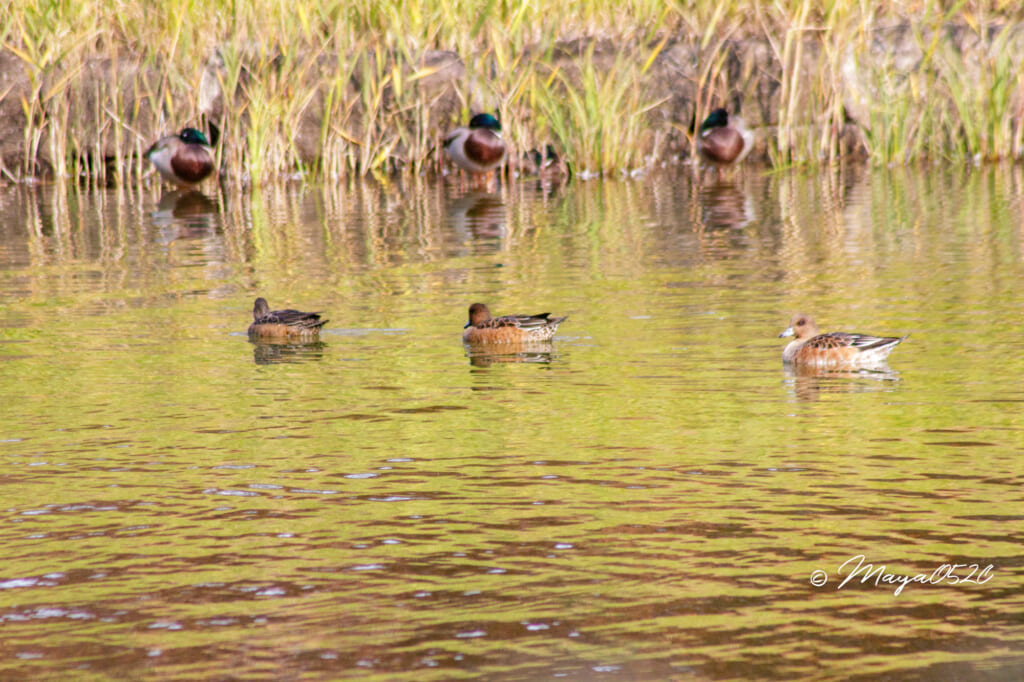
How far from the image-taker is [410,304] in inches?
401

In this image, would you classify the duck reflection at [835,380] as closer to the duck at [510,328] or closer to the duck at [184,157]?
the duck at [510,328]

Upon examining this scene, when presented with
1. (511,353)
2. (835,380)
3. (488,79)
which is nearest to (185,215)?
(488,79)

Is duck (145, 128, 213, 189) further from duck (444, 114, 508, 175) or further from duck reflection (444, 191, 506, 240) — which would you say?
duck reflection (444, 191, 506, 240)

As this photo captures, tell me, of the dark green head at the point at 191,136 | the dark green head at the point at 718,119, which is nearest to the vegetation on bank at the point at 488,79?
the dark green head at the point at 191,136

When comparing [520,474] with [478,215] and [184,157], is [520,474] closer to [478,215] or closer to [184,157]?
[478,215]

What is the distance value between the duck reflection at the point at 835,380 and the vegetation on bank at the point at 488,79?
11.1m

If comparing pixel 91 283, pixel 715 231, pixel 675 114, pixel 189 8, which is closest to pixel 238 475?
pixel 91 283

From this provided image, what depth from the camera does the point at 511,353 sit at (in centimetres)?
845

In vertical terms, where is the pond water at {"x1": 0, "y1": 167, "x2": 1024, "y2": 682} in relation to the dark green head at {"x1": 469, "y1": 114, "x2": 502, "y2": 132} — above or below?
below

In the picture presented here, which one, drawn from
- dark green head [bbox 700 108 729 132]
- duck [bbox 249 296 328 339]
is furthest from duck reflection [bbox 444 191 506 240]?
duck [bbox 249 296 328 339]

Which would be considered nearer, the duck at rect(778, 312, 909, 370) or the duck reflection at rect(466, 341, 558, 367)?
the duck at rect(778, 312, 909, 370)

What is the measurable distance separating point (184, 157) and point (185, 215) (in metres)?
1.93

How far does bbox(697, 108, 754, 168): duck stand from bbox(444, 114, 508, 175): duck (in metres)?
2.71

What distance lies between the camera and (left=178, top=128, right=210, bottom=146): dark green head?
59.6 ft
